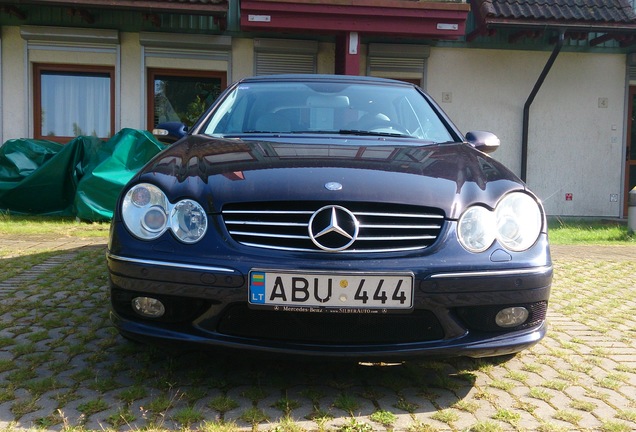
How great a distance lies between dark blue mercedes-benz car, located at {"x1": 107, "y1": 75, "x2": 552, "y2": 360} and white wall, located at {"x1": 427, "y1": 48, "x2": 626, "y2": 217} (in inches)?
334

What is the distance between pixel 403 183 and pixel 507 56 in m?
9.14

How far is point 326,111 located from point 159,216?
155 centimetres

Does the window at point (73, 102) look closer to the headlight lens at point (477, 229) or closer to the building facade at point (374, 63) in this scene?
the building facade at point (374, 63)

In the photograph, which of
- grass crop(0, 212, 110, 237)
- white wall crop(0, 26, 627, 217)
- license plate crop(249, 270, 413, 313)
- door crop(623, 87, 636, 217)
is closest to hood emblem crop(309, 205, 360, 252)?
license plate crop(249, 270, 413, 313)

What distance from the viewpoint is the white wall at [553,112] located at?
1064cm

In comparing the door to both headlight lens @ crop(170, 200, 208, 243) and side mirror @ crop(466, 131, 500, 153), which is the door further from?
headlight lens @ crop(170, 200, 208, 243)

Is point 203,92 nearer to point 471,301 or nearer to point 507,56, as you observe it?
point 507,56

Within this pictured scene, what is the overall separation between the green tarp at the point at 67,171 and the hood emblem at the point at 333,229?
5.67 m

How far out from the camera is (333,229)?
2.25m

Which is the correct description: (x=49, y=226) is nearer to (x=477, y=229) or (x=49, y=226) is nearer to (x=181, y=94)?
(x=181, y=94)

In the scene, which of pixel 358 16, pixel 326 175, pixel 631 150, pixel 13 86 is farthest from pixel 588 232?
pixel 13 86

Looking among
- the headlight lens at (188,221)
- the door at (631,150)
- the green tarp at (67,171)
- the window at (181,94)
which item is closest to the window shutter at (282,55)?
the window at (181,94)

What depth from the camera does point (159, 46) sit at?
32.5 ft

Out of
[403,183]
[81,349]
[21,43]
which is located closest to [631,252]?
[403,183]
